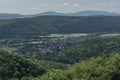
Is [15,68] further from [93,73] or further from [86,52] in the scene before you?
[86,52]

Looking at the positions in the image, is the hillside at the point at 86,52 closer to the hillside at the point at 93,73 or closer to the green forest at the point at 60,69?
the green forest at the point at 60,69

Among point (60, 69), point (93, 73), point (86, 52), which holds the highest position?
point (93, 73)

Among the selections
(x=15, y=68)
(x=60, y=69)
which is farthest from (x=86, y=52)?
(x=15, y=68)

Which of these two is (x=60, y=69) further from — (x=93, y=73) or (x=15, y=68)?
(x=93, y=73)

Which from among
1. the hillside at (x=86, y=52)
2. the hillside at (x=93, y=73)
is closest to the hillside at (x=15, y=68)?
the hillside at (x=93, y=73)

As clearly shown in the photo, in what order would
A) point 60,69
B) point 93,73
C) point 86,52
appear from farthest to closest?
point 86,52 < point 60,69 < point 93,73

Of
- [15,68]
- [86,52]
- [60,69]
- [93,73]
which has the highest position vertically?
[93,73]

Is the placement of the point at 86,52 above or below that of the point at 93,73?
below

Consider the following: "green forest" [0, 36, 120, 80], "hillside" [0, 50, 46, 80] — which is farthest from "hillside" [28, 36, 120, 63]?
"hillside" [0, 50, 46, 80]

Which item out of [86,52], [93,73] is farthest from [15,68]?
[86,52]

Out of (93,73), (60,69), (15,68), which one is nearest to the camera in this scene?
(93,73)

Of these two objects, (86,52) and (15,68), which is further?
(86,52)

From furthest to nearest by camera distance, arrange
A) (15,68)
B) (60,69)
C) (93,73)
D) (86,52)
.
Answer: (86,52) < (60,69) < (15,68) < (93,73)
